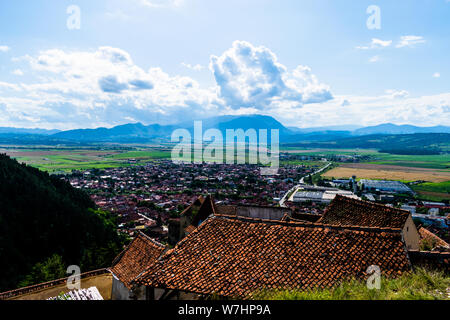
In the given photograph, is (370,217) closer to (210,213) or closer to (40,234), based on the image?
(210,213)

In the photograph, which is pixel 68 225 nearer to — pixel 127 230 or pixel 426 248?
pixel 127 230

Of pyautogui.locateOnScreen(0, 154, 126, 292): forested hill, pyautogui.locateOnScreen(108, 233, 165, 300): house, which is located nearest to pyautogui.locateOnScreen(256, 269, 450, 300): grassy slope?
pyautogui.locateOnScreen(108, 233, 165, 300): house

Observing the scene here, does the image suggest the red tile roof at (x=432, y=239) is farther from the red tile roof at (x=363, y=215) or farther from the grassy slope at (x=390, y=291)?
the grassy slope at (x=390, y=291)

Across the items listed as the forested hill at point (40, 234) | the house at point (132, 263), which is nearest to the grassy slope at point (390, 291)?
the house at point (132, 263)

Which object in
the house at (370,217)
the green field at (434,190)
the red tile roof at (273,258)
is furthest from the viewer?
the green field at (434,190)

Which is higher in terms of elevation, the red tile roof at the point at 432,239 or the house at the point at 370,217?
the house at the point at 370,217
